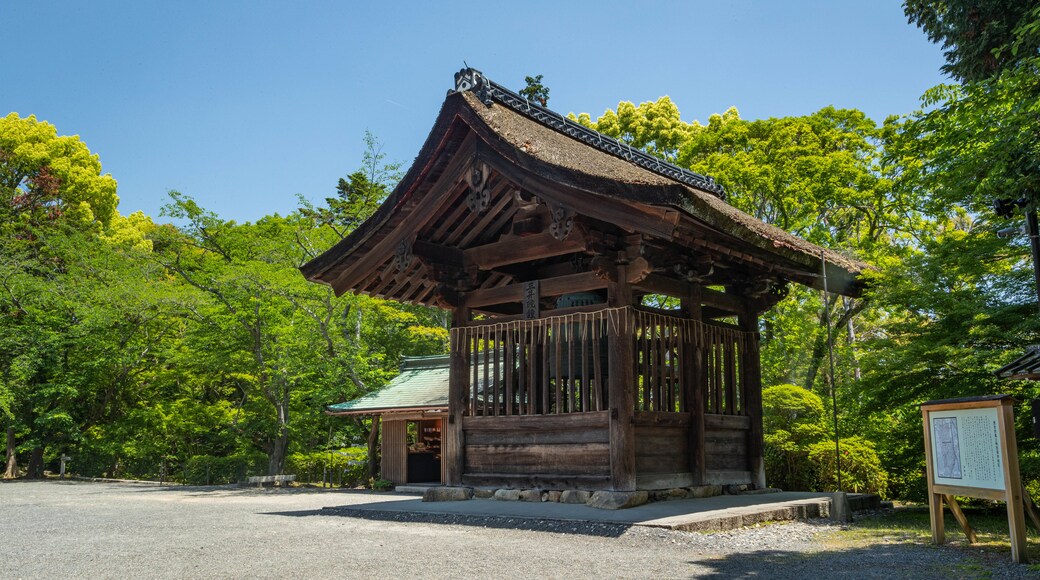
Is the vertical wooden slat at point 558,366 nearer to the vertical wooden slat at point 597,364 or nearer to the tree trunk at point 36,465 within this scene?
the vertical wooden slat at point 597,364

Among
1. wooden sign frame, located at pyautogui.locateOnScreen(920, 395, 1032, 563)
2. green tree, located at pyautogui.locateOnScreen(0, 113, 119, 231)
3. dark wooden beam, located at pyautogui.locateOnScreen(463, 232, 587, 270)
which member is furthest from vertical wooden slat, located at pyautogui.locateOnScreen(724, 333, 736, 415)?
green tree, located at pyautogui.locateOnScreen(0, 113, 119, 231)

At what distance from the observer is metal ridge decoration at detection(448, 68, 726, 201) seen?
10562 millimetres

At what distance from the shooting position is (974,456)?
641 centimetres

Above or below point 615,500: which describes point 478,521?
below

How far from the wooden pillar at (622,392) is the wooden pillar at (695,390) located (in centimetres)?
130

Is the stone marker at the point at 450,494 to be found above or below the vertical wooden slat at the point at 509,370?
below

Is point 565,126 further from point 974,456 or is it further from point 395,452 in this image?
point 395,452

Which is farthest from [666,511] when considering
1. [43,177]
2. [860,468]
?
[43,177]

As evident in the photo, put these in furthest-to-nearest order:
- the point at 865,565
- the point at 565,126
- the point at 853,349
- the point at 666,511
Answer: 1. the point at 853,349
2. the point at 565,126
3. the point at 666,511
4. the point at 865,565

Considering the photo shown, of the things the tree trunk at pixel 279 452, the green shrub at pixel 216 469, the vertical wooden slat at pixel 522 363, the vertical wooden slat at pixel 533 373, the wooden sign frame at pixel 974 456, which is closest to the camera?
the wooden sign frame at pixel 974 456

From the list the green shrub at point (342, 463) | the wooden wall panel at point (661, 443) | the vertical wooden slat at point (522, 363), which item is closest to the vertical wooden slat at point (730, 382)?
the wooden wall panel at point (661, 443)

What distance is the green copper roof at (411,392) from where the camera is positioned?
19766 millimetres

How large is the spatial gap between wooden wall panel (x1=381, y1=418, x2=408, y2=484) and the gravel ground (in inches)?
441

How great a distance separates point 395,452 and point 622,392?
43.4ft
